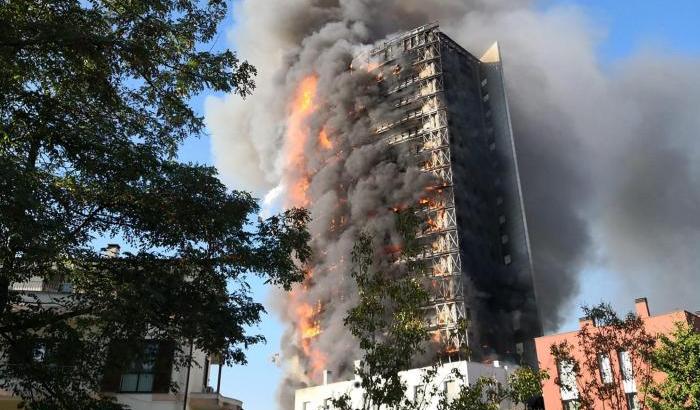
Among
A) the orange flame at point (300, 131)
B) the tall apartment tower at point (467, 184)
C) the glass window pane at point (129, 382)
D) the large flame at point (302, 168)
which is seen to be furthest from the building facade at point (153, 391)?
the orange flame at point (300, 131)

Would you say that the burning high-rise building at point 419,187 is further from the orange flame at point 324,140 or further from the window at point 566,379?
the window at point 566,379

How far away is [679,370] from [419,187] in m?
38.0

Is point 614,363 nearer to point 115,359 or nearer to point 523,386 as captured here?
point 523,386

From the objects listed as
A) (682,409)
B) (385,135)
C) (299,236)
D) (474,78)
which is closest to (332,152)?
(385,135)

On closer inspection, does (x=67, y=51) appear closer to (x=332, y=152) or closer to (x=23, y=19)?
(x=23, y=19)

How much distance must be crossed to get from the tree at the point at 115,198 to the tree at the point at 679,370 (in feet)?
54.2

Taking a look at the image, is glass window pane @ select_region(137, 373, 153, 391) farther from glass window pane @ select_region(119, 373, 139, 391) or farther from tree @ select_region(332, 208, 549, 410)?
tree @ select_region(332, 208, 549, 410)

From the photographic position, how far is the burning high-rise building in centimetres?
5428

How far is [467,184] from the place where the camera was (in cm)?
5934

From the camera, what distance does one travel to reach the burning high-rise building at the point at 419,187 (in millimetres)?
54281

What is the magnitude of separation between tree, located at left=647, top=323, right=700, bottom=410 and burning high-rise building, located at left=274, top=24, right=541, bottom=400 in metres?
27.8

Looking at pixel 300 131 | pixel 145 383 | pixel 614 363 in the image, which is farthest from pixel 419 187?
pixel 145 383

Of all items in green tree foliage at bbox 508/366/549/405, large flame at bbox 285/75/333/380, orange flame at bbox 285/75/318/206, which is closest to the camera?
green tree foliage at bbox 508/366/549/405

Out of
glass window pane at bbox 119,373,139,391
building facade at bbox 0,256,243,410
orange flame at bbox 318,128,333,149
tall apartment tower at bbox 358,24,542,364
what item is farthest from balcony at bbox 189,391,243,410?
orange flame at bbox 318,128,333,149
